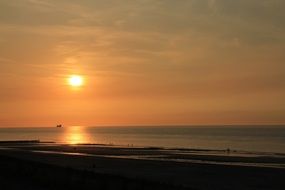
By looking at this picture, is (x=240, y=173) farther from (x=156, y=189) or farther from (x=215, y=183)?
(x=156, y=189)

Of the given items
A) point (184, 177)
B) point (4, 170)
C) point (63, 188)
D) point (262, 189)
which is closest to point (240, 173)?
point (184, 177)

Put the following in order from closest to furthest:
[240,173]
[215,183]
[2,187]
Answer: [2,187] < [215,183] < [240,173]

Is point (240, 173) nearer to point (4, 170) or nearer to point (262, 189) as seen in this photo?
point (262, 189)

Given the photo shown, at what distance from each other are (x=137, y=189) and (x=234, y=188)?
1118cm

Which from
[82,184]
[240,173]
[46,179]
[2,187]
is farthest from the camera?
[240,173]

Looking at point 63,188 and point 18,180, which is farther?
point 18,180

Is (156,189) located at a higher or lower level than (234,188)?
lower

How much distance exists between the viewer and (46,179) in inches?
931

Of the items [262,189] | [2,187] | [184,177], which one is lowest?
[2,187]

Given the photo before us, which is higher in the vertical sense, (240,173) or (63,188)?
(240,173)

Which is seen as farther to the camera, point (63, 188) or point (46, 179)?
point (46, 179)

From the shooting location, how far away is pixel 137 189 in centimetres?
2086

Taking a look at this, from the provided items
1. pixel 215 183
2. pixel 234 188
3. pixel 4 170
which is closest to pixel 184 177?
pixel 215 183

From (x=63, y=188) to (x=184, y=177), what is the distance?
1766 cm
